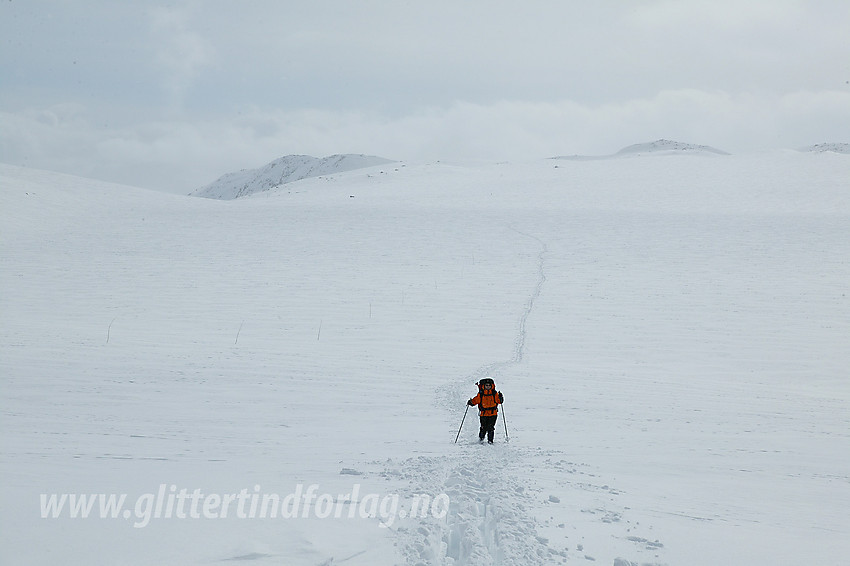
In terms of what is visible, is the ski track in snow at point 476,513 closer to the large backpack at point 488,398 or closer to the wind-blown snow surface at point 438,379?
the wind-blown snow surface at point 438,379

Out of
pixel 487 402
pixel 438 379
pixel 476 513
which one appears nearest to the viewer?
pixel 476 513

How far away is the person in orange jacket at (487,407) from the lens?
9109 mm

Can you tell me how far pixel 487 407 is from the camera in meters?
9.20

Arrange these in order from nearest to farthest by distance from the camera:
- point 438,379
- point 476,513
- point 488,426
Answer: point 476,513 → point 488,426 → point 438,379

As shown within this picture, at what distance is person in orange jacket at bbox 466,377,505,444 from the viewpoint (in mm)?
9109

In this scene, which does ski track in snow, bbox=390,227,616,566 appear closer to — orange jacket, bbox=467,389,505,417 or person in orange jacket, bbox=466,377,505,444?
person in orange jacket, bbox=466,377,505,444

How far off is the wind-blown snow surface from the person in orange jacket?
1.03 feet

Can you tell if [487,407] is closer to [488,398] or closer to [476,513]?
[488,398]

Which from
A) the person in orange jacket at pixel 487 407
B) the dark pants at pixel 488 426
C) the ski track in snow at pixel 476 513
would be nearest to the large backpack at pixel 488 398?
the person in orange jacket at pixel 487 407

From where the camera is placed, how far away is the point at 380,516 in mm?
6188

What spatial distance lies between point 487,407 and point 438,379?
4380mm

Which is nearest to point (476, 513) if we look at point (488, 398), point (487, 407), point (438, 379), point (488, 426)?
point (488, 426)

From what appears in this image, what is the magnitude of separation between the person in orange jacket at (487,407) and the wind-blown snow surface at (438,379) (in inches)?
12.3

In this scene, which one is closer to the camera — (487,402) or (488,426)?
(488,426)
